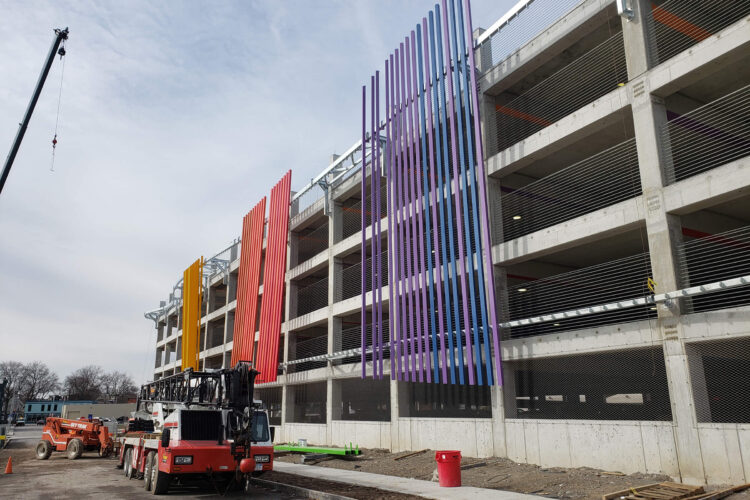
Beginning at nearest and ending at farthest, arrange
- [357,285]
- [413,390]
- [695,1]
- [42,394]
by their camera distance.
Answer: [695,1], [413,390], [357,285], [42,394]

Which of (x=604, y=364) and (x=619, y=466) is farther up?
(x=604, y=364)

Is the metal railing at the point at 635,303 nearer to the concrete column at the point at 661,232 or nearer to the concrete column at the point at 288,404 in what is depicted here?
the concrete column at the point at 661,232

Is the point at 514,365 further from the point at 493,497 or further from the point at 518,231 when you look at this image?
the point at 493,497

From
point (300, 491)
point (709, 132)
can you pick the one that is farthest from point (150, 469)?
point (709, 132)

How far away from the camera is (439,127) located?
25828 mm

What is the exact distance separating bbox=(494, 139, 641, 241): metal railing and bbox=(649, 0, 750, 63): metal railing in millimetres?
3571

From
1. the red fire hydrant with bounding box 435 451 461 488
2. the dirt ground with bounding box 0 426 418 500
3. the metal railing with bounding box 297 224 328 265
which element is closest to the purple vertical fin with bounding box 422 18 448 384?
the red fire hydrant with bounding box 435 451 461 488

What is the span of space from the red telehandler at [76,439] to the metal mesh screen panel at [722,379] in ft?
Result: 84.2

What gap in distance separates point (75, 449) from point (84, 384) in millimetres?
144127

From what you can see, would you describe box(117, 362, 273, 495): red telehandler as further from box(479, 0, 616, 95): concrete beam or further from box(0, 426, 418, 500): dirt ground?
box(479, 0, 616, 95): concrete beam

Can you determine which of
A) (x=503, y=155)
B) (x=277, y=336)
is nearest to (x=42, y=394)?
(x=277, y=336)

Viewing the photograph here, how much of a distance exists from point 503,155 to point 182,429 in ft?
51.7

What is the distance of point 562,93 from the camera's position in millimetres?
23219

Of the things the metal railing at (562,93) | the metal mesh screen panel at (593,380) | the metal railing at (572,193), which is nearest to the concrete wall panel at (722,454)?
the metal mesh screen panel at (593,380)
